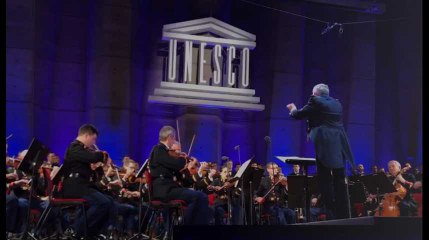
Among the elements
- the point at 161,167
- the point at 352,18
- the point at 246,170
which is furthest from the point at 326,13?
the point at 161,167

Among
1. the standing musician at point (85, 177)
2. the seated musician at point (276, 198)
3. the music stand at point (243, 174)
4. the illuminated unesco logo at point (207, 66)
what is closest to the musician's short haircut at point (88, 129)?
the standing musician at point (85, 177)

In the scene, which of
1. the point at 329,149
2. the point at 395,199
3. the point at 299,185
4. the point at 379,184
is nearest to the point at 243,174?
the point at 299,185

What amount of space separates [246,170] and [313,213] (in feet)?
10.7

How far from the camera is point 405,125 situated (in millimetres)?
14578

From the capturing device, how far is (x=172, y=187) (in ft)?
22.1

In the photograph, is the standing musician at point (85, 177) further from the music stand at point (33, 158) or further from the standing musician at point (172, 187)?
the standing musician at point (172, 187)

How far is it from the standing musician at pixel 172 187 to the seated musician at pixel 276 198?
2.92 m

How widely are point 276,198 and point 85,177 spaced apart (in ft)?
14.0

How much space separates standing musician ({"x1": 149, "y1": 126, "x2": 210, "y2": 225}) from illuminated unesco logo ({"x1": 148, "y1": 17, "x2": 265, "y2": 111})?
6.10 metres

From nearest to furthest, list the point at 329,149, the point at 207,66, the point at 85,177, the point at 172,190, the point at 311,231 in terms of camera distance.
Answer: the point at 311,231
the point at 85,177
the point at 329,149
the point at 172,190
the point at 207,66

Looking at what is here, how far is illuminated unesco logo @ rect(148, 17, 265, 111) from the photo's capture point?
12.9 m

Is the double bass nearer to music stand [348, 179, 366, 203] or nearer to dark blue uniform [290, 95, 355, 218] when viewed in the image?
music stand [348, 179, 366, 203]

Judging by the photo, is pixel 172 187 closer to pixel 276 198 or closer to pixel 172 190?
pixel 172 190
